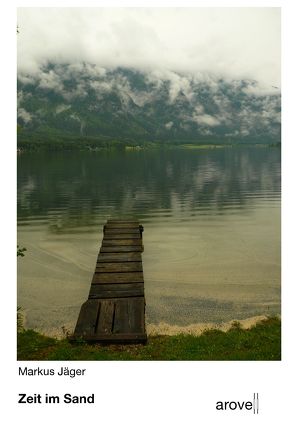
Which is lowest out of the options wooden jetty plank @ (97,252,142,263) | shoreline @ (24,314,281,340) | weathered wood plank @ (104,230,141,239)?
shoreline @ (24,314,281,340)

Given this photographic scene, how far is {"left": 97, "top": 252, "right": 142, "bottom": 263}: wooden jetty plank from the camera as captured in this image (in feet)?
73.3

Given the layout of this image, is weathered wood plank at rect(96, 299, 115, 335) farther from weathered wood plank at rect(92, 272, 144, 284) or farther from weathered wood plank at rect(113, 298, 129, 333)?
weathered wood plank at rect(92, 272, 144, 284)

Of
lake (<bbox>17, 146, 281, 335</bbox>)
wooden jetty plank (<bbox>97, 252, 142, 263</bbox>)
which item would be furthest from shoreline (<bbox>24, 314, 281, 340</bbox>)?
wooden jetty plank (<bbox>97, 252, 142, 263</bbox>)

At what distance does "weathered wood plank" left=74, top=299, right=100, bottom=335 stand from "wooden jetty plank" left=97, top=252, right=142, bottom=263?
5864 mm

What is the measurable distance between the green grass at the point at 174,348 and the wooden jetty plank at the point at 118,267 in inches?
222

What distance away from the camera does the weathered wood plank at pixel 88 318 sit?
14.3 m

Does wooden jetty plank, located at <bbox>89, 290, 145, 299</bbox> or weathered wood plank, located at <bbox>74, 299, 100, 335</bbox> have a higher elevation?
wooden jetty plank, located at <bbox>89, 290, 145, 299</bbox>

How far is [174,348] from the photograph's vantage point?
A: 44.7 ft

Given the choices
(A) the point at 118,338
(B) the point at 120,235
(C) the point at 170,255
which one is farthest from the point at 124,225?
(A) the point at 118,338

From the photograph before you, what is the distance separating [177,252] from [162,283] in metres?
6.10

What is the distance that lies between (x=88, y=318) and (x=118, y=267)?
605cm

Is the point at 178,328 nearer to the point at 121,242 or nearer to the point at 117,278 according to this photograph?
the point at 117,278
